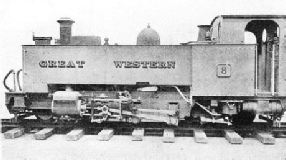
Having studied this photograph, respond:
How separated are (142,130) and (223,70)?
2.23 meters

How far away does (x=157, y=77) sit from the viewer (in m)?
7.50

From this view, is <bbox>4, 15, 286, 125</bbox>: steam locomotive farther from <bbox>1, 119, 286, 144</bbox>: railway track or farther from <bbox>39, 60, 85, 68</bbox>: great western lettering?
<bbox>1, 119, 286, 144</bbox>: railway track

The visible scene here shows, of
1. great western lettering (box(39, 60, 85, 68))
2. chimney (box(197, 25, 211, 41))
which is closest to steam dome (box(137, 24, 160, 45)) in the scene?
chimney (box(197, 25, 211, 41))

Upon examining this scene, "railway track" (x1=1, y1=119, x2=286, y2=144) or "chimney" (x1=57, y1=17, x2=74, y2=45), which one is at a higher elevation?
"chimney" (x1=57, y1=17, x2=74, y2=45)

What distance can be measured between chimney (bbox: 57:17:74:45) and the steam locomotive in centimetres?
2

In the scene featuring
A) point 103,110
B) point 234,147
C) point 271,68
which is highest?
point 271,68

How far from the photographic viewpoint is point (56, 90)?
7.96 m

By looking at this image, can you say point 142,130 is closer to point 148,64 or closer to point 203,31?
point 148,64

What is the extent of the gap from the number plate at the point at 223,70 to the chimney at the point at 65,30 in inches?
142

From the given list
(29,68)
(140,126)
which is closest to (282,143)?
(140,126)

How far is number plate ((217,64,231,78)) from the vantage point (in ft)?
23.7

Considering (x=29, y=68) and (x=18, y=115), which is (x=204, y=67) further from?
(x=18, y=115)

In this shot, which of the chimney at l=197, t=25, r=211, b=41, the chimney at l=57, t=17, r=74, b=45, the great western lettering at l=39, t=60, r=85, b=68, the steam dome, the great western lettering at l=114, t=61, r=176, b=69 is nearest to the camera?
the great western lettering at l=114, t=61, r=176, b=69

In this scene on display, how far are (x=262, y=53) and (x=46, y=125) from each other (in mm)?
5464
